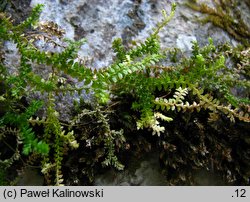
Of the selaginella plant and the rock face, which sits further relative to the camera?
the rock face

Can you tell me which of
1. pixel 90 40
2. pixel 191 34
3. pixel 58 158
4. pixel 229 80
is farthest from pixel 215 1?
pixel 58 158

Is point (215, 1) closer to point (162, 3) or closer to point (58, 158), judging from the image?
point (162, 3)
